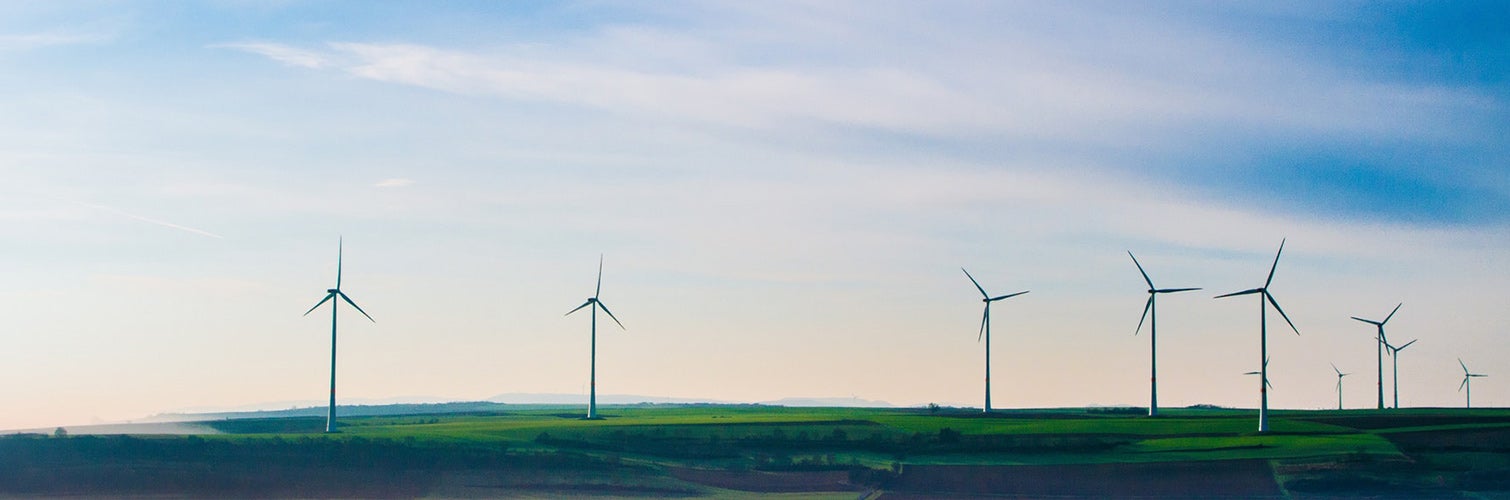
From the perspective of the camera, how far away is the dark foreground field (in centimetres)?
9412

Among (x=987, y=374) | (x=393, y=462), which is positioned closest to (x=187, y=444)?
(x=393, y=462)

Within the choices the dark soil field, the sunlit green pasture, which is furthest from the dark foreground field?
the sunlit green pasture

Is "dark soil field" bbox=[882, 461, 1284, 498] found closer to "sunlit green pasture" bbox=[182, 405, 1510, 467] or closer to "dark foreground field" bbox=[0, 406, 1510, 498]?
"dark foreground field" bbox=[0, 406, 1510, 498]

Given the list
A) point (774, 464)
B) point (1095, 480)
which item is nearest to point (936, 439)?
point (774, 464)

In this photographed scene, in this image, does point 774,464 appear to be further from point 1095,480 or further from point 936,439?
point 936,439

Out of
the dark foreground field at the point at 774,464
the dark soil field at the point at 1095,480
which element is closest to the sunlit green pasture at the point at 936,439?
the dark foreground field at the point at 774,464

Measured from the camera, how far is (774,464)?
10525 centimetres

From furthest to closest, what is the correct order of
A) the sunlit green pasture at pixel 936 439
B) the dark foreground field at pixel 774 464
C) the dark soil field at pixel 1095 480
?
the sunlit green pasture at pixel 936 439 < the dark foreground field at pixel 774 464 < the dark soil field at pixel 1095 480

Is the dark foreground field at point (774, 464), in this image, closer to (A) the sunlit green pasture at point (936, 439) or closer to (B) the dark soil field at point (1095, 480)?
(B) the dark soil field at point (1095, 480)

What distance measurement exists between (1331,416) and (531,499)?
9548 cm

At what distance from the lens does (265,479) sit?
96.6 meters

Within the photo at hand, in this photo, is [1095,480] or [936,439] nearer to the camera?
[1095,480]

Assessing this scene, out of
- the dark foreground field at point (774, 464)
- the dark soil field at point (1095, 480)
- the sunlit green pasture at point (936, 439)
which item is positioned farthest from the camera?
the sunlit green pasture at point (936, 439)

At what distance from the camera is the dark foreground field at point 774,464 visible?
94.1 metres
